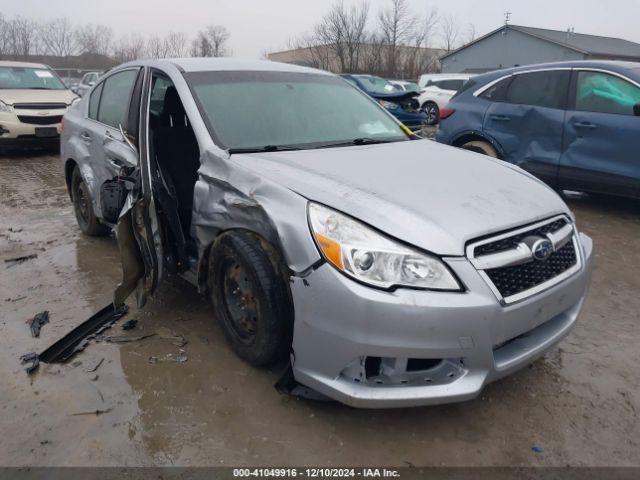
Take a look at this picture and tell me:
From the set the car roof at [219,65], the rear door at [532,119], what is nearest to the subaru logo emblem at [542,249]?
the car roof at [219,65]

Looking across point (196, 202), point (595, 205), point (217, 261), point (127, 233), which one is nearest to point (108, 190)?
point (127, 233)

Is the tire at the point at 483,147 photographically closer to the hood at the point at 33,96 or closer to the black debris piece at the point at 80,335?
the black debris piece at the point at 80,335

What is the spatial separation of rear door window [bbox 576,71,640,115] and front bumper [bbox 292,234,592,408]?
3.98 m

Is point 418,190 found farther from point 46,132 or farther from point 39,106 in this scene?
point 39,106

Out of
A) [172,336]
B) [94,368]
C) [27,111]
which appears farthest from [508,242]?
[27,111]

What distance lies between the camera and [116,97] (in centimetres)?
412

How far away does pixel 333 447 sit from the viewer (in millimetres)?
2232

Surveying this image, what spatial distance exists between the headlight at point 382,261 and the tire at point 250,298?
0.39 metres

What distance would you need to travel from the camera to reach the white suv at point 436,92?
1614cm

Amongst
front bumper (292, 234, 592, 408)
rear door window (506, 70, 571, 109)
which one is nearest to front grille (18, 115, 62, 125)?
rear door window (506, 70, 571, 109)

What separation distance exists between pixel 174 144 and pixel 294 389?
2199 millimetres

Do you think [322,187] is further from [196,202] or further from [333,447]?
[333,447]

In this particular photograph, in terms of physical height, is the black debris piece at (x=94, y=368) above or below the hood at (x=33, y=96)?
below

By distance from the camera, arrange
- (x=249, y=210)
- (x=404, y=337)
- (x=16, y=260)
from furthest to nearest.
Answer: (x=16, y=260), (x=249, y=210), (x=404, y=337)
